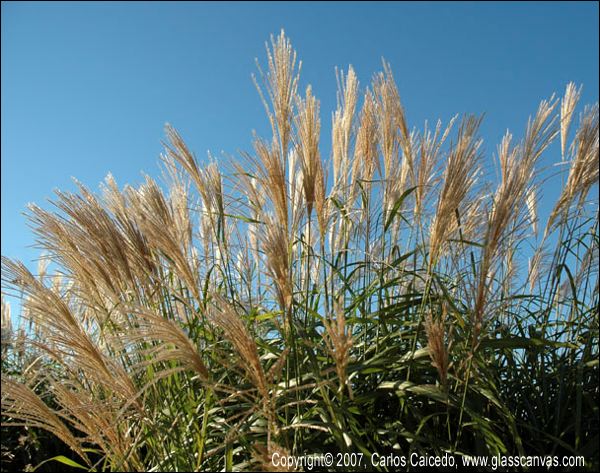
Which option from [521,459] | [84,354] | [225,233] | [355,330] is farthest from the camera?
[225,233]

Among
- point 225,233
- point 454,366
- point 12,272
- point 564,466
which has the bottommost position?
point 564,466

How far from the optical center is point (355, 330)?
8.50 ft

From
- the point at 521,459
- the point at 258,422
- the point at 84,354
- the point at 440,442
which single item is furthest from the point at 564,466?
the point at 84,354

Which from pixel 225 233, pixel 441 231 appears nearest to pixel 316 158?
pixel 441 231

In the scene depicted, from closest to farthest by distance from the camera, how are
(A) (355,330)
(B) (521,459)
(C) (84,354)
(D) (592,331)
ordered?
1. (B) (521,459)
2. (C) (84,354)
3. (D) (592,331)
4. (A) (355,330)

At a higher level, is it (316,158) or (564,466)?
(316,158)

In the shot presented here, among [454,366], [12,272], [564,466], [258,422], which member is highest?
[12,272]

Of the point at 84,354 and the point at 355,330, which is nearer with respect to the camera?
the point at 84,354

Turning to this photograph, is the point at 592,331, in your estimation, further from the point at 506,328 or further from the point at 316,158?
the point at 316,158

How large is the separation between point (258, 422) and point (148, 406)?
1.85 feet

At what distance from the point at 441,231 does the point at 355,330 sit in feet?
2.25

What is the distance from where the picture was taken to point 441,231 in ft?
6.94

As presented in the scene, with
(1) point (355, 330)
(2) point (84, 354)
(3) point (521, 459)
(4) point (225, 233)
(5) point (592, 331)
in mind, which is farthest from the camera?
(4) point (225, 233)

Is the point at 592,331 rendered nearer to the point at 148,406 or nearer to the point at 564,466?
the point at 564,466
